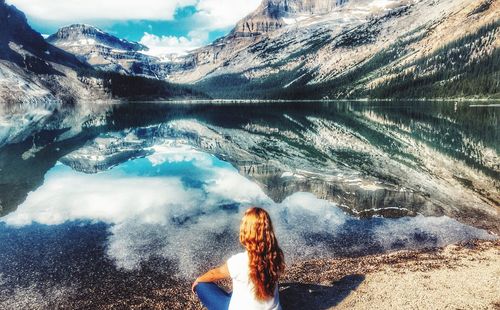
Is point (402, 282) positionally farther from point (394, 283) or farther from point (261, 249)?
point (261, 249)

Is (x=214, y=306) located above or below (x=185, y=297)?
above

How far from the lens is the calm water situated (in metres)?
16.9

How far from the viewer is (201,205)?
84.4 feet

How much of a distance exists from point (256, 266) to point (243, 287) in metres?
0.76

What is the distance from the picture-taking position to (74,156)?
146ft

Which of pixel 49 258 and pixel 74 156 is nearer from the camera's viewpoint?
pixel 49 258

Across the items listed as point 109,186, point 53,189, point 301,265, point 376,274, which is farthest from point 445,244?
point 53,189

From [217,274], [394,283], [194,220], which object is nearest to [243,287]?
[217,274]

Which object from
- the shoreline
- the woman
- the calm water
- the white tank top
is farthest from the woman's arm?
the calm water

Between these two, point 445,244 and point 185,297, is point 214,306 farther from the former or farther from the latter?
point 445,244

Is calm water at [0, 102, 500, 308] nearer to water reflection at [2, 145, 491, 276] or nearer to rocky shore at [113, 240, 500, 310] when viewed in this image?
water reflection at [2, 145, 491, 276]

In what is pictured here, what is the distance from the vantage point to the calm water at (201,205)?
1691 centimetres

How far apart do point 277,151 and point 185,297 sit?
3371cm

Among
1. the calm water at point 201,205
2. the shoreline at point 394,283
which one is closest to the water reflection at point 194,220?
the calm water at point 201,205
